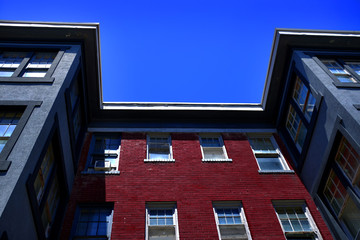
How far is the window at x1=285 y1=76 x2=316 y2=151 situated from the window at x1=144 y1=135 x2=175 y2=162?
6.73 metres

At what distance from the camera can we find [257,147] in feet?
56.3

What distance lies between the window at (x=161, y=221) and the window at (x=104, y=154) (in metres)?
2.83

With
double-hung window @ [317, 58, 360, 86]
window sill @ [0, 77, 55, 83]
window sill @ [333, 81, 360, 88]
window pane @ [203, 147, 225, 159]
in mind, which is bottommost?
window sill @ [333, 81, 360, 88]

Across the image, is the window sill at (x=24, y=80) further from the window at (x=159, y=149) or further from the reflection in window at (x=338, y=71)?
the reflection in window at (x=338, y=71)

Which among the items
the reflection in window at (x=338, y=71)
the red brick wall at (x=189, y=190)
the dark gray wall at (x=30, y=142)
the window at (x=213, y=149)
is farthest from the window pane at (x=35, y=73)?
the reflection in window at (x=338, y=71)

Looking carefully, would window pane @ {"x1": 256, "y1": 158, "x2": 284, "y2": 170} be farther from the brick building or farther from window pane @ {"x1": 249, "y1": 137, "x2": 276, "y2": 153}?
window pane @ {"x1": 249, "y1": 137, "x2": 276, "y2": 153}

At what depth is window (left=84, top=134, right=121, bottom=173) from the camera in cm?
1484

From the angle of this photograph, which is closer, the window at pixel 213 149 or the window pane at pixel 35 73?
the window pane at pixel 35 73

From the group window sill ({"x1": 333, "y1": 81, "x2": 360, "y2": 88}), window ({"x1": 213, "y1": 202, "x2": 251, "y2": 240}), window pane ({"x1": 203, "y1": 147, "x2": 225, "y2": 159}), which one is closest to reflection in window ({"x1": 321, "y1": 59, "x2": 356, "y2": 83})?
window sill ({"x1": 333, "y1": 81, "x2": 360, "y2": 88})

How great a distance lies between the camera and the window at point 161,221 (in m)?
12.0

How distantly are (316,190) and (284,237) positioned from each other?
115 inches

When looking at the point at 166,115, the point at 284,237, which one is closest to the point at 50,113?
the point at 166,115

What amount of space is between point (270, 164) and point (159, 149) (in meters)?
6.06

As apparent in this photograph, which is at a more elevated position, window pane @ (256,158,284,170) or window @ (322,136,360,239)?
window pane @ (256,158,284,170)
